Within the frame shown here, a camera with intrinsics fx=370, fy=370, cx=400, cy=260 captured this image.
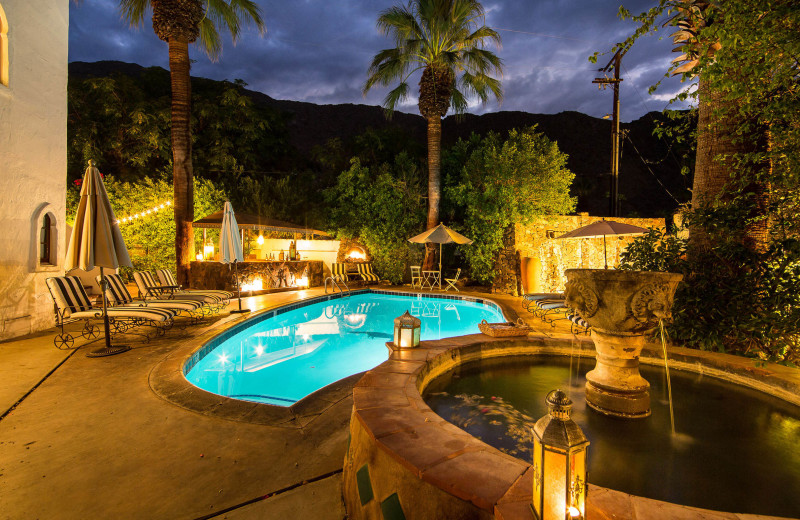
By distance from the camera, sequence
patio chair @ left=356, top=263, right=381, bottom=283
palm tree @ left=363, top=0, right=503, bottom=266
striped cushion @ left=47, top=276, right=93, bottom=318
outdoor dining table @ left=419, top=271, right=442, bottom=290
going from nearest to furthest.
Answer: striped cushion @ left=47, top=276, right=93, bottom=318, palm tree @ left=363, top=0, right=503, bottom=266, outdoor dining table @ left=419, top=271, right=442, bottom=290, patio chair @ left=356, top=263, right=381, bottom=283

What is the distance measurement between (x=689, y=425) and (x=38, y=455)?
4476mm

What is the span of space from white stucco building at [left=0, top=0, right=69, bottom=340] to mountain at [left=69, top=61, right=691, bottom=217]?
17.4m

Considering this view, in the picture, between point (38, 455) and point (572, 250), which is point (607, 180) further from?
point (38, 455)

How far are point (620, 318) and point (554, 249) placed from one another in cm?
911

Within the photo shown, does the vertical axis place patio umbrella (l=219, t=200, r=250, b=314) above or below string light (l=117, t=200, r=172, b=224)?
below

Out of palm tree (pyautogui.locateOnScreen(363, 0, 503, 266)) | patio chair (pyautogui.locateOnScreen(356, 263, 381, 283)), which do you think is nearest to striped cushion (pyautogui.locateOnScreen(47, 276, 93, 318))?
patio chair (pyautogui.locateOnScreen(356, 263, 381, 283))

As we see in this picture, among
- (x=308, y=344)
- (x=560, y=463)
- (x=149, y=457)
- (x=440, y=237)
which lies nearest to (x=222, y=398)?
(x=149, y=457)

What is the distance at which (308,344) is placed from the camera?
20.8 feet

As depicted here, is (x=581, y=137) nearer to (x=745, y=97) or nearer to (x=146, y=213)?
(x=745, y=97)

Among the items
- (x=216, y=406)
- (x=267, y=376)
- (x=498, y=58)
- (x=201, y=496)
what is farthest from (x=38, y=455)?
(x=498, y=58)

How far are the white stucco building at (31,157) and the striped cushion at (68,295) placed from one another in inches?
34.5

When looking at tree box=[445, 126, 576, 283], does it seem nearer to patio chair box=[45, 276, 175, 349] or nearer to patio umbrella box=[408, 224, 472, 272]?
patio umbrella box=[408, 224, 472, 272]

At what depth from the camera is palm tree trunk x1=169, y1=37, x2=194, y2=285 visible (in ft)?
32.0

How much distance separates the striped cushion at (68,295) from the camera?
5.11 meters
